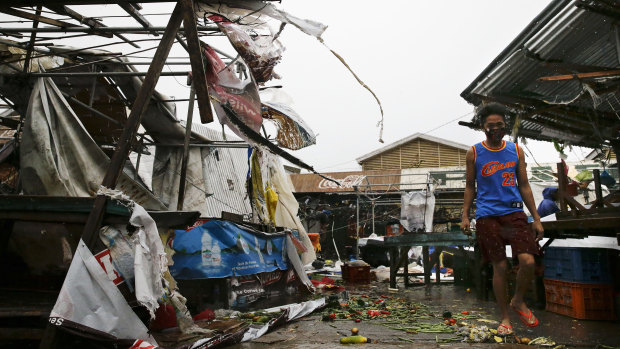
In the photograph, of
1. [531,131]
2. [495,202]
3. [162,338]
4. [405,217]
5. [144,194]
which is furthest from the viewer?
[405,217]

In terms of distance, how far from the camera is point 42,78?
561 centimetres

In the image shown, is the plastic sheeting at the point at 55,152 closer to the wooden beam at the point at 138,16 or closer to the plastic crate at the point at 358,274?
the wooden beam at the point at 138,16

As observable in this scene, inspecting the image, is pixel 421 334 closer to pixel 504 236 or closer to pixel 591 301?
pixel 504 236

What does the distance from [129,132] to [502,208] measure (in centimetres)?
325

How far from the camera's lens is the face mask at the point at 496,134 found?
382 cm

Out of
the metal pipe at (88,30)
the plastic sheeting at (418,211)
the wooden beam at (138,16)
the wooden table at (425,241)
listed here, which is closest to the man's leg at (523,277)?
the wooden table at (425,241)

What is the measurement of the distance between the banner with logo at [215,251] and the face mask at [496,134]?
343cm

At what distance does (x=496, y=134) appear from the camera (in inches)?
151

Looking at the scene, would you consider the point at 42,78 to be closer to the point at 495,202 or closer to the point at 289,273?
the point at 289,273

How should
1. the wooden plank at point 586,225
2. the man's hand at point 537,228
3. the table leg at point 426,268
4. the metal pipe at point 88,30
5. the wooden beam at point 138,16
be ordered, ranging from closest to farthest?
the man's hand at point 537,228
the wooden plank at point 586,225
the wooden beam at point 138,16
the metal pipe at point 88,30
the table leg at point 426,268

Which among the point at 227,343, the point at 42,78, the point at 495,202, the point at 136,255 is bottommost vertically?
the point at 227,343

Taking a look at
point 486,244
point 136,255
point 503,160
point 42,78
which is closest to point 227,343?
point 136,255

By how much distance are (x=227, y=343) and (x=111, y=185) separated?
1.67 metres

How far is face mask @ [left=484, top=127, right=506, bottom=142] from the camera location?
3.82 m
